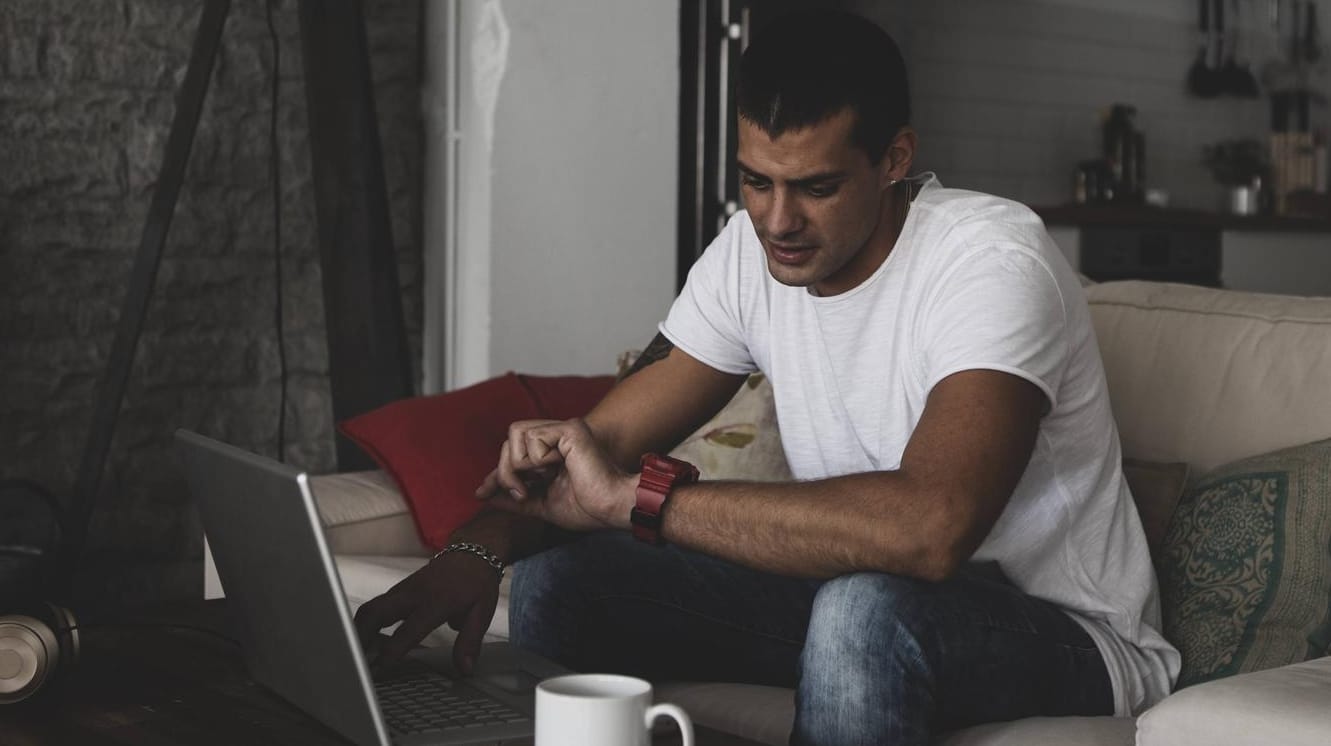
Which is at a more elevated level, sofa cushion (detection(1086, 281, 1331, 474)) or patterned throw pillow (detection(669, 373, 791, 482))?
sofa cushion (detection(1086, 281, 1331, 474))

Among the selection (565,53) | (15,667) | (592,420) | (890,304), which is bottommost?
(15,667)

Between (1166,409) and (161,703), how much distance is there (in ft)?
4.41

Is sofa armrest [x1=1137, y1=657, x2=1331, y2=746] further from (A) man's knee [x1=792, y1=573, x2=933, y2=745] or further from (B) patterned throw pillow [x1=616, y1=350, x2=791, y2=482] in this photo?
(B) patterned throw pillow [x1=616, y1=350, x2=791, y2=482]

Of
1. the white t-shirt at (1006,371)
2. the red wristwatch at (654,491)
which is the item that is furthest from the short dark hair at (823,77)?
the red wristwatch at (654,491)

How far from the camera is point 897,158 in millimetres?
1761

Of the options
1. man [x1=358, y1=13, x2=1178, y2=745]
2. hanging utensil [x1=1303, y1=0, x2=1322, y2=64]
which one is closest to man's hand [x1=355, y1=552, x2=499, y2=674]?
man [x1=358, y1=13, x2=1178, y2=745]

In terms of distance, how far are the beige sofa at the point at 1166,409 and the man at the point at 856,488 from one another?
0.06 metres

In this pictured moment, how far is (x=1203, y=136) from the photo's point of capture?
5918mm

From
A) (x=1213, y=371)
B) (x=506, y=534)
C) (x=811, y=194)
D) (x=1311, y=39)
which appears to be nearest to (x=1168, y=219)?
(x=1311, y=39)

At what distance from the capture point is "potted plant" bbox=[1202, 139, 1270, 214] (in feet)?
19.1

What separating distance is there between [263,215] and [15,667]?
2098 mm

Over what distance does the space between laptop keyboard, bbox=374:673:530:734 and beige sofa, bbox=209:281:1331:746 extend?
1.13ft

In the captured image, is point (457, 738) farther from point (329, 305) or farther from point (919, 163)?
point (919, 163)

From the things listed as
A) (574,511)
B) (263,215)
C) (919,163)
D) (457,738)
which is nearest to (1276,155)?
(919,163)
